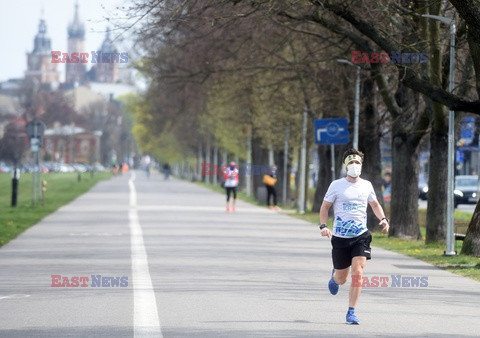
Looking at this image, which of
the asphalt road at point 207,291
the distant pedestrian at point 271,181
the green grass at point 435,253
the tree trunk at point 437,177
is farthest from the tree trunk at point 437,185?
the distant pedestrian at point 271,181

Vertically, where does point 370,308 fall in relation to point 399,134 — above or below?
below

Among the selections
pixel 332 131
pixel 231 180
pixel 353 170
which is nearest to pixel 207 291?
pixel 353 170

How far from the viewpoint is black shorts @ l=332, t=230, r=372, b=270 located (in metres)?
13.5

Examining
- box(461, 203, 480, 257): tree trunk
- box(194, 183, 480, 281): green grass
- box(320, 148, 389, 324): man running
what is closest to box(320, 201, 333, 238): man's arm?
box(320, 148, 389, 324): man running

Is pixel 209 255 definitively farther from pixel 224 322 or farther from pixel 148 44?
pixel 148 44

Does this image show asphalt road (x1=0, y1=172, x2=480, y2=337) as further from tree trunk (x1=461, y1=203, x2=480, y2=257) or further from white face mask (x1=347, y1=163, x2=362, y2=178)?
white face mask (x1=347, y1=163, x2=362, y2=178)

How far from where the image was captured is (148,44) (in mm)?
51906

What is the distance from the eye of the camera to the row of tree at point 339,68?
22891 mm

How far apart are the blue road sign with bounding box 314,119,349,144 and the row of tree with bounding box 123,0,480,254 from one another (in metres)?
0.55

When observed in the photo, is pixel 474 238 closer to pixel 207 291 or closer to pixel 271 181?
pixel 207 291

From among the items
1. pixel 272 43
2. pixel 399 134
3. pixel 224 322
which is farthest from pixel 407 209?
pixel 224 322

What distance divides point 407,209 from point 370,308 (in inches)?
702

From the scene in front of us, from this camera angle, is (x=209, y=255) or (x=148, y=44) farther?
(x=148, y=44)

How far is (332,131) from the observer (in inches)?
1500
